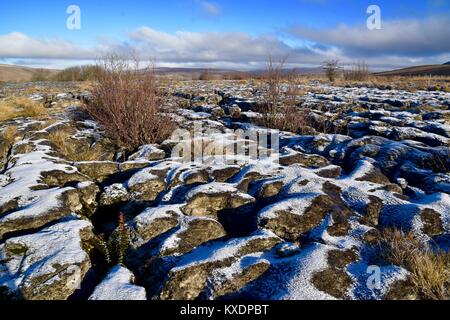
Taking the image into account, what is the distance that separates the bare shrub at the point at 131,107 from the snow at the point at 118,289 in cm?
540

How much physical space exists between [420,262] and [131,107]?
719 centimetres

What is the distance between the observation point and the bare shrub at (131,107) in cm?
884

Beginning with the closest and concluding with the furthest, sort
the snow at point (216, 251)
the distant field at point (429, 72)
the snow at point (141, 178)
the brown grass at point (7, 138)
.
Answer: the snow at point (216, 251), the snow at point (141, 178), the brown grass at point (7, 138), the distant field at point (429, 72)

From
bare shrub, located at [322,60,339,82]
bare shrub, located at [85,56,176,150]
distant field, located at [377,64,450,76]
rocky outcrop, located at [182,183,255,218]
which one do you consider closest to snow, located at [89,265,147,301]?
rocky outcrop, located at [182,183,255,218]

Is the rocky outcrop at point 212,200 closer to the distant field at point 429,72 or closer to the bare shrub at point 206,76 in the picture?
the bare shrub at point 206,76

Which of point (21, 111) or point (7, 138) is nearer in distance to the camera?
point (7, 138)

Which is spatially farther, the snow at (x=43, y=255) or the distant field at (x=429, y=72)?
the distant field at (x=429, y=72)

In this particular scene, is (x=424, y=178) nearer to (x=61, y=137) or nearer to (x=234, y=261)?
(x=234, y=261)

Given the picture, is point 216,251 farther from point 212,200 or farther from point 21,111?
point 21,111

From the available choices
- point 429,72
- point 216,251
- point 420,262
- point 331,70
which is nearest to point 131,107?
point 216,251

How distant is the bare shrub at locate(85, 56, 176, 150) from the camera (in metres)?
8.84

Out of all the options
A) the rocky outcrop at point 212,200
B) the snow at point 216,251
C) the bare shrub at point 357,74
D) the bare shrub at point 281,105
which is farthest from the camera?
the bare shrub at point 357,74

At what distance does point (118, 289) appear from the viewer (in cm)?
357

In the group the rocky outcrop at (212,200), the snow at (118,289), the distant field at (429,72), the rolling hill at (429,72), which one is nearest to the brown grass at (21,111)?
the rocky outcrop at (212,200)
